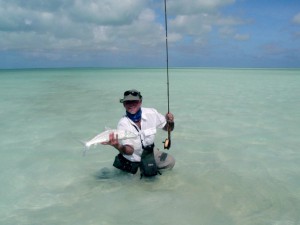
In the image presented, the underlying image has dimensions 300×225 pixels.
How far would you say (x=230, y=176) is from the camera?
505 cm

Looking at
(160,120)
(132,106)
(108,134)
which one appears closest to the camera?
(108,134)

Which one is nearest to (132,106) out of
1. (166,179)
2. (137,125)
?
(137,125)

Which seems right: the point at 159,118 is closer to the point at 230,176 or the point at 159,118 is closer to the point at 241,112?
the point at 230,176

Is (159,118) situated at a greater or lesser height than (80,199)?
greater

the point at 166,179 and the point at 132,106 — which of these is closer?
the point at 132,106

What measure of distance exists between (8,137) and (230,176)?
222 inches

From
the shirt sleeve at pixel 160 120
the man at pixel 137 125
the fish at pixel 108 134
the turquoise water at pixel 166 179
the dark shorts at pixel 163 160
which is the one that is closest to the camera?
the fish at pixel 108 134

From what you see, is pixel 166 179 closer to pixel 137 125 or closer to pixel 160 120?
pixel 160 120

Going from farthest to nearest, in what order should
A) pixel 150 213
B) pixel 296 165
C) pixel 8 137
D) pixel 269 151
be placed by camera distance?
pixel 8 137, pixel 269 151, pixel 296 165, pixel 150 213

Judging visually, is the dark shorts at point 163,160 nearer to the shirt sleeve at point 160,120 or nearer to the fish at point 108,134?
the shirt sleeve at point 160,120

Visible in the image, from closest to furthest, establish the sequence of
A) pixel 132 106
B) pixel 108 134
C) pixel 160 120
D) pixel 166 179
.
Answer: pixel 108 134
pixel 132 106
pixel 160 120
pixel 166 179

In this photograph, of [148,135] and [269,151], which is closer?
[148,135]

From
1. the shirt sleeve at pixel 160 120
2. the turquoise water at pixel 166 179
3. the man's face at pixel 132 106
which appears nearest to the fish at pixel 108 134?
the man's face at pixel 132 106

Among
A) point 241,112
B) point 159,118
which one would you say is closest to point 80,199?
point 159,118
